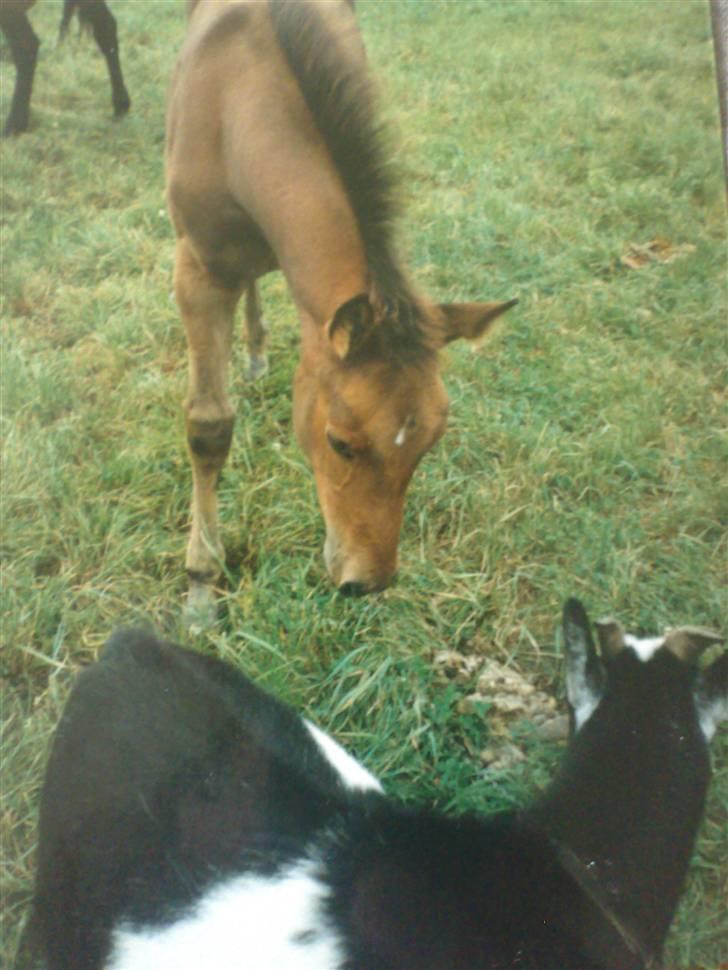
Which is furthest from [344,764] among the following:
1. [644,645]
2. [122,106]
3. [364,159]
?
[122,106]

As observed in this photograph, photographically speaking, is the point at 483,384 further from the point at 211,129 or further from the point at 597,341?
the point at 211,129

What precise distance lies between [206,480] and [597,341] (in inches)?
28.5

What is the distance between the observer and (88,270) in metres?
1.45

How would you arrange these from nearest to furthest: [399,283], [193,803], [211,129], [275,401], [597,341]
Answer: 1. [193,803]
2. [399,283]
3. [597,341]
4. [211,129]
5. [275,401]

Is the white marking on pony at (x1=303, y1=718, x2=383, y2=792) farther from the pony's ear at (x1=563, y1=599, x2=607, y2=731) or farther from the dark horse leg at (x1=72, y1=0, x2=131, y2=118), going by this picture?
the dark horse leg at (x1=72, y1=0, x2=131, y2=118)

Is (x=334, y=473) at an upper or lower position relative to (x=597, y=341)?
lower

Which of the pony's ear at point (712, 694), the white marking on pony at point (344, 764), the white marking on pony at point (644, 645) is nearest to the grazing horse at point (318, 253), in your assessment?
the white marking on pony at point (344, 764)

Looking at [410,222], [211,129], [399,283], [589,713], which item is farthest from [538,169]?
[589,713]

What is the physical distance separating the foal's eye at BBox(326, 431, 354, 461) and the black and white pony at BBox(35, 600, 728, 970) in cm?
40

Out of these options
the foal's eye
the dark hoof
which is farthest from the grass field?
the foal's eye

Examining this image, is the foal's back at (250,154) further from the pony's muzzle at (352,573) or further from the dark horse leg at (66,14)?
the pony's muzzle at (352,573)

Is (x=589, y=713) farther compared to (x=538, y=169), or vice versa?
(x=538, y=169)

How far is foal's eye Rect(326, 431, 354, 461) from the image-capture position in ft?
4.19

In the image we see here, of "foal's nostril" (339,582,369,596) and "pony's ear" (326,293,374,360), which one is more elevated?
A: "pony's ear" (326,293,374,360)
